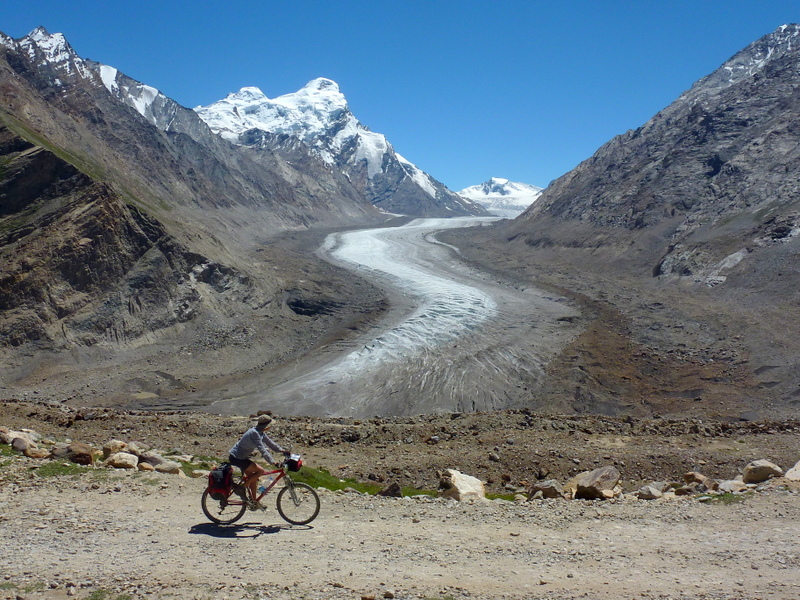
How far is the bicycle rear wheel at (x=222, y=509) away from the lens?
30.0ft

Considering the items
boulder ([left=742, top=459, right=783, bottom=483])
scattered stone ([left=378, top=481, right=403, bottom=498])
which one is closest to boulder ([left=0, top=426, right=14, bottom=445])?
scattered stone ([left=378, top=481, right=403, bottom=498])

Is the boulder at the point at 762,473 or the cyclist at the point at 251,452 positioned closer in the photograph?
the cyclist at the point at 251,452

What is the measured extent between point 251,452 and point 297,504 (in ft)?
3.67

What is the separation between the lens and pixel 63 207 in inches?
1177

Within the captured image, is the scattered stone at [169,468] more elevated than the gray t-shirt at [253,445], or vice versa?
the gray t-shirt at [253,445]

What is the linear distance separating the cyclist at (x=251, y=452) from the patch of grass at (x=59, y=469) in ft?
11.9

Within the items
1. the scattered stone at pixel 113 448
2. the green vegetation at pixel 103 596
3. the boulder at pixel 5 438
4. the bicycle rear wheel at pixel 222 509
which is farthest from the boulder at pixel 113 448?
the green vegetation at pixel 103 596

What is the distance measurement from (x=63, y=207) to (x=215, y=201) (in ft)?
199

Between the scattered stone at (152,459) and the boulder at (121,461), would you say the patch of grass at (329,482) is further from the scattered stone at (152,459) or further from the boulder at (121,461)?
the boulder at (121,461)

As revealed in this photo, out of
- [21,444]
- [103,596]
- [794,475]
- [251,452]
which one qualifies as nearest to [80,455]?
[21,444]

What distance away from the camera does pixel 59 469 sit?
10867 millimetres

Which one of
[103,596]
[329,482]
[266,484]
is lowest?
[103,596]

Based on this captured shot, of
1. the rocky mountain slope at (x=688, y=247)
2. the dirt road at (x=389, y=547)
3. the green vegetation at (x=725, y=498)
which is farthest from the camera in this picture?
the rocky mountain slope at (x=688, y=247)

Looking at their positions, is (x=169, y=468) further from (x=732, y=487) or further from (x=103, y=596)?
(x=732, y=487)
